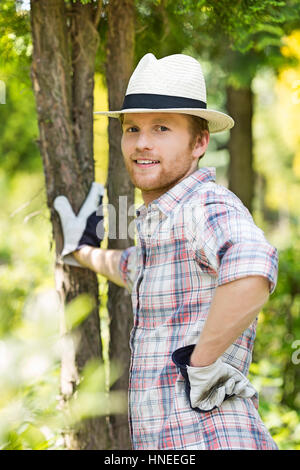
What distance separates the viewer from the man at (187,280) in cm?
164

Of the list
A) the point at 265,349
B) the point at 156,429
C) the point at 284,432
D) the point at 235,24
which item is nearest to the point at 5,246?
the point at 265,349

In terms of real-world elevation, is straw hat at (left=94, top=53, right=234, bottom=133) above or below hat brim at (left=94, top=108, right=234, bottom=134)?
above

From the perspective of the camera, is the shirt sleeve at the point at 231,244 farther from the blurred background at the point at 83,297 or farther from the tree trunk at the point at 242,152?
the tree trunk at the point at 242,152

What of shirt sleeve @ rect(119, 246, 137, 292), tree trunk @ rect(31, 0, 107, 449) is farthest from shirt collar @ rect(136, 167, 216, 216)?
tree trunk @ rect(31, 0, 107, 449)

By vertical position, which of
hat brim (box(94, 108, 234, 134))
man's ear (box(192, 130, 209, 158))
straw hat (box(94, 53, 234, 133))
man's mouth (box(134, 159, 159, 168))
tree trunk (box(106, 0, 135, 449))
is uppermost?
straw hat (box(94, 53, 234, 133))

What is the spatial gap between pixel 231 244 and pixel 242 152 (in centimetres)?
489

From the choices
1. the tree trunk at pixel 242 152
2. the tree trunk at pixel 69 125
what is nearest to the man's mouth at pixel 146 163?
the tree trunk at pixel 69 125

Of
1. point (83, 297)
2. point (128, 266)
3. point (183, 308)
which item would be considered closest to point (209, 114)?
point (183, 308)

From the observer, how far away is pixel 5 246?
970cm

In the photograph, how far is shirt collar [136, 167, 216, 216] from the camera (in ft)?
6.53

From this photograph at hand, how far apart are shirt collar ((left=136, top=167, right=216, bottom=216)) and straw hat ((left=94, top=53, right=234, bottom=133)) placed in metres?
0.24

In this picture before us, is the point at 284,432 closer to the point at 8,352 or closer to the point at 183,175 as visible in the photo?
the point at 183,175

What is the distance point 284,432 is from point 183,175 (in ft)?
8.20

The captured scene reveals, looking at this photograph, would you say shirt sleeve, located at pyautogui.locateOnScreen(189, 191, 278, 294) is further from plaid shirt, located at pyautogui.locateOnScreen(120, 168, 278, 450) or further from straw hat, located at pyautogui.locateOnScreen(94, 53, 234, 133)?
straw hat, located at pyautogui.locateOnScreen(94, 53, 234, 133)
